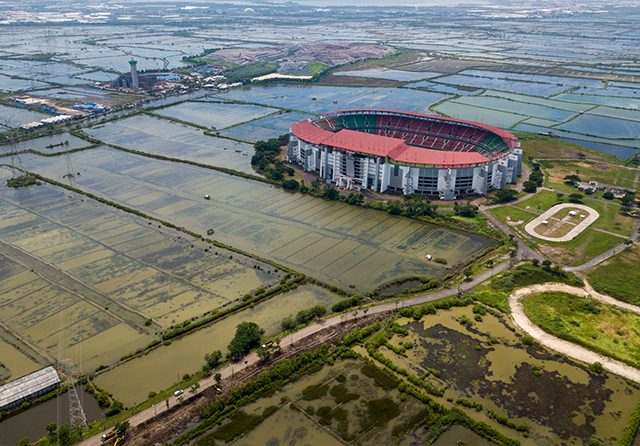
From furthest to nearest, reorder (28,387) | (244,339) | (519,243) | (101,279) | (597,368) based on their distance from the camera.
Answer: (519,243), (101,279), (244,339), (597,368), (28,387)

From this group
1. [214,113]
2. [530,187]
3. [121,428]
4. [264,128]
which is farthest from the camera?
[214,113]

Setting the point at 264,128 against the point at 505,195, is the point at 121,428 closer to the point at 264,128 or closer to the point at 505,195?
the point at 505,195

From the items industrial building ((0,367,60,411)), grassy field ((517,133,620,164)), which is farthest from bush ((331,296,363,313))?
grassy field ((517,133,620,164))

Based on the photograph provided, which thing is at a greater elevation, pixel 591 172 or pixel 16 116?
pixel 16 116

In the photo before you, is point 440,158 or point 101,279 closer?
point 101,279

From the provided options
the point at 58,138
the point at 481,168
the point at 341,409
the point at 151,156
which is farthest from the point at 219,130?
the point at 341,409

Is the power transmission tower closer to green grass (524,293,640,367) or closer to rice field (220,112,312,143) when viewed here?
green grass (524,293,640,367)

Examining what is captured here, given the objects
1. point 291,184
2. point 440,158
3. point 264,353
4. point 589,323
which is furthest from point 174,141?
point 589,323
